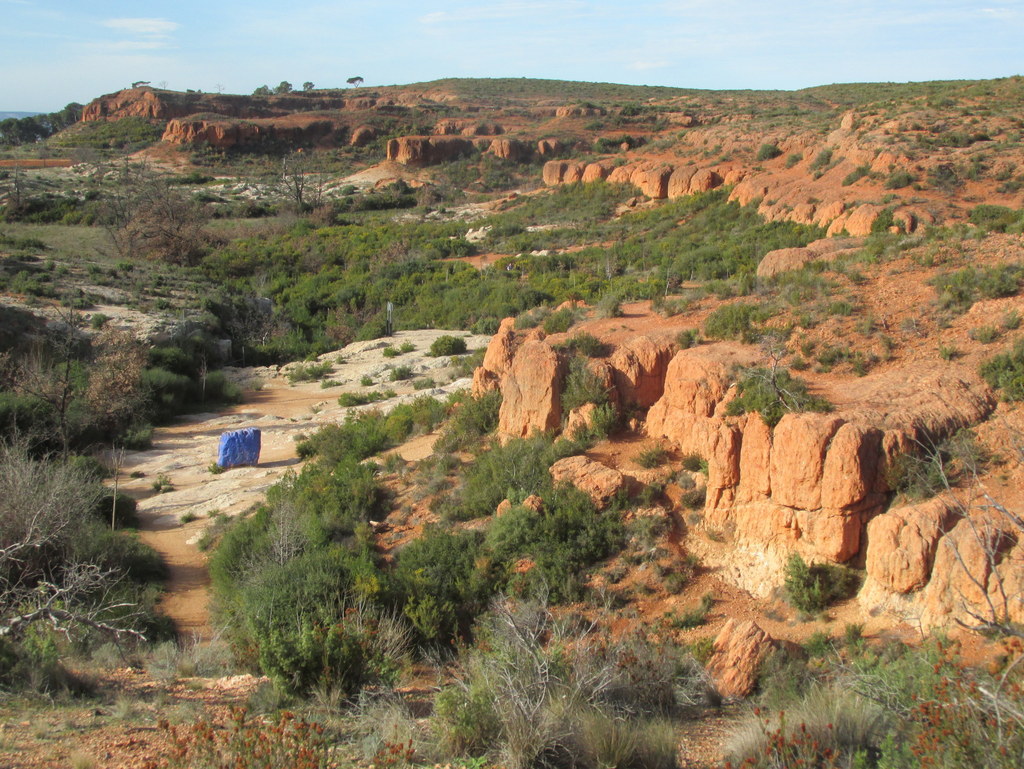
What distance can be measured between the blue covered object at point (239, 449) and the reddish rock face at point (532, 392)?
603 cm

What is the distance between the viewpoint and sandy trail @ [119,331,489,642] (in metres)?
11.5

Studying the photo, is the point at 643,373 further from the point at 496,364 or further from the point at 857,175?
the point at 857,175

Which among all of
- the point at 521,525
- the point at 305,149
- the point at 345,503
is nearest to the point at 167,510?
the point at 345,503

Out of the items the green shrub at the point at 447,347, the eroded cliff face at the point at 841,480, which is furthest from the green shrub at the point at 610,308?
the green shrub at the point at 447,347

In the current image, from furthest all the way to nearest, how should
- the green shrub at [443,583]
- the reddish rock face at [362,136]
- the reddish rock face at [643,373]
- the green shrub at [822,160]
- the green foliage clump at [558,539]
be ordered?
1. the reddish rock face at [362,136]
2. the green shrub at [822,160]
3. the reddish rock face at [643,373]
4. the green foliage clump at [558,539]
5. the green shrub at [443,583]

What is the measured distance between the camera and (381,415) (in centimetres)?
1598

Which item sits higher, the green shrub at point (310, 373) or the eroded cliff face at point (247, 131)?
the eroded cliff face at point (247, 131)

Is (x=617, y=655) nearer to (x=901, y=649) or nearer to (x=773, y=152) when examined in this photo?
(x=901, y=649)

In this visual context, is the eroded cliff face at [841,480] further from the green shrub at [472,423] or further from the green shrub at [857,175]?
the green shrub at [857,175]

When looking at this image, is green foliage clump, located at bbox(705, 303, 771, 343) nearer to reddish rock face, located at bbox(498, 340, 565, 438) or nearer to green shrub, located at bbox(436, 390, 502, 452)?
reddish rock face, located at bbox(498, 340, 565, 438)

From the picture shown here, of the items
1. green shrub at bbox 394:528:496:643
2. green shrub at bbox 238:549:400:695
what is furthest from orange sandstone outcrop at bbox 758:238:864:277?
green shrub at bbox 238:549:400:695

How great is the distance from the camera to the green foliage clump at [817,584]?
25.9 feet

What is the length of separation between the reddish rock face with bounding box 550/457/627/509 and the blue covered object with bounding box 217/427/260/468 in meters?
7.66

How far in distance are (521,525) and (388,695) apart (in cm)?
386
